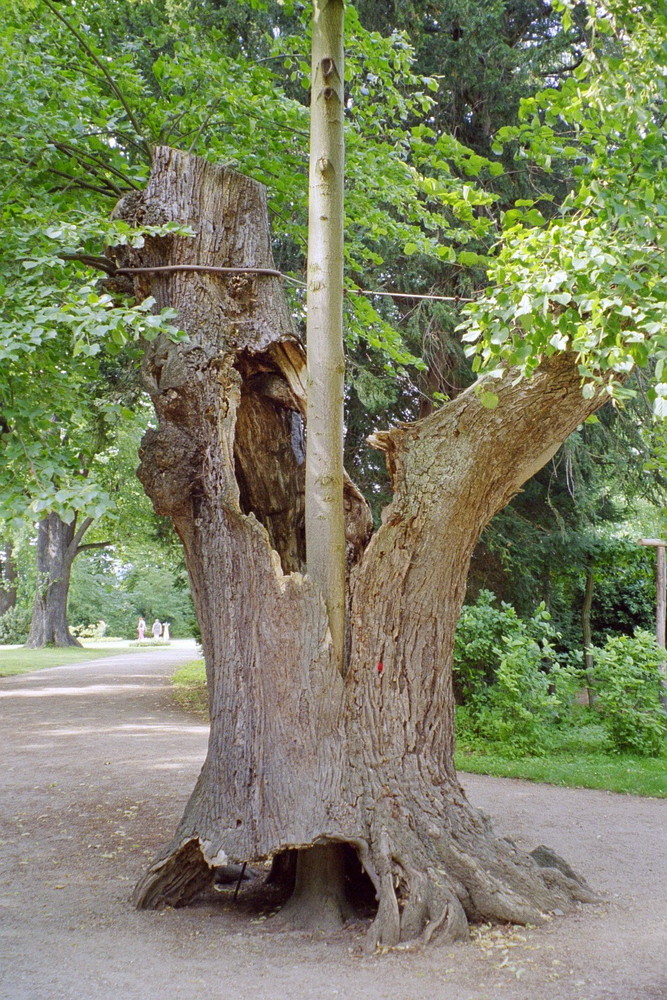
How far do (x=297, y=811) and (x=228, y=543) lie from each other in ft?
5.11

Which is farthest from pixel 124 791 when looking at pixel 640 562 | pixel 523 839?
pixel 640 562

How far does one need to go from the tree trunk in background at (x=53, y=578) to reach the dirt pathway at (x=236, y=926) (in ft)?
65.9

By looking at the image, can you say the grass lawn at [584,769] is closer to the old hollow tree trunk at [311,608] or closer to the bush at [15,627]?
the old hollow tree trunk at [311,608]

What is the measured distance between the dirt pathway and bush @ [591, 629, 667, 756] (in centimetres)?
166

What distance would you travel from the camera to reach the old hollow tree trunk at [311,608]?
4.35 meters

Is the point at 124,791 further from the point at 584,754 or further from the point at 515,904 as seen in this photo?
the point at 584,754

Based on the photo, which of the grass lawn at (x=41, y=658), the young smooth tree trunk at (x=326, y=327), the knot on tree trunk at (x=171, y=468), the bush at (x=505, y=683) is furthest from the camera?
the grass lawn at (x=41, y=658)

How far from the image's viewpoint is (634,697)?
9641 mm

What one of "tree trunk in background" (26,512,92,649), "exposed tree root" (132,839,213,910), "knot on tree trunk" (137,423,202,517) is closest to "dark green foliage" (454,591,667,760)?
"exposed tree root" (132,839,213,910)

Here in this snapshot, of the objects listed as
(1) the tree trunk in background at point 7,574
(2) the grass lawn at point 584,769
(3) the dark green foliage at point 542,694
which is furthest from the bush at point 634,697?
(1) the tree trunk in background at point 7,574

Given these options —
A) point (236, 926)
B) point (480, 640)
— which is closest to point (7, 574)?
point (480, 640)

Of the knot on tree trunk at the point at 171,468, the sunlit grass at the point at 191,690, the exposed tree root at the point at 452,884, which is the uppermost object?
the knot on tree trunk at the point at 171,468

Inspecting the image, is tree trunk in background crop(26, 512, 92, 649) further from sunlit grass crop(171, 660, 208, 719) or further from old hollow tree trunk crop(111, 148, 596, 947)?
old hollow tree trunk crop(111, 148, 596, 947)

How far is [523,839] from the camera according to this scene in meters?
6.32
